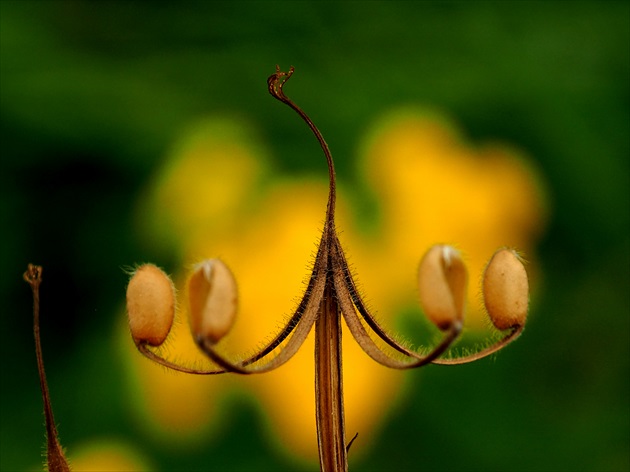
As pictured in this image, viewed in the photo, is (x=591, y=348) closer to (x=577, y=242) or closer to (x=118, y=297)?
(x=577, y=242)

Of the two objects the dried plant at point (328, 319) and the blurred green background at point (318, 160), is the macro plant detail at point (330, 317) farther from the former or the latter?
the blurred green background at point (318, 160)

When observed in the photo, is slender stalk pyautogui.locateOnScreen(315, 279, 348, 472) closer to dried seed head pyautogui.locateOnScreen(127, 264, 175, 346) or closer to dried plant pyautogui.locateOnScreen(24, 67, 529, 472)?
dried plant pyautogui.locateOnScreen(24, 67, 529, 472)

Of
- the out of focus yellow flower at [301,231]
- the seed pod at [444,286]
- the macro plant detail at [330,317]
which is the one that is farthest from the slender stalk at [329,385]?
the out of focus yellow flower at [301,231]

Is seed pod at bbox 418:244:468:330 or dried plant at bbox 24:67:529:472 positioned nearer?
seed pod at bbox 418:244:468:330

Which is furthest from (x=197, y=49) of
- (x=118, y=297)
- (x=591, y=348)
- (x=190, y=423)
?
(x=591, y=348)

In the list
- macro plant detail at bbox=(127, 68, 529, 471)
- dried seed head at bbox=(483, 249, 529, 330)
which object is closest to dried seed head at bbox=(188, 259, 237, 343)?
macro plant detail at bbox=(127, 68, 529, 471)

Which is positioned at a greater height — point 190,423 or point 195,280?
point 195,280

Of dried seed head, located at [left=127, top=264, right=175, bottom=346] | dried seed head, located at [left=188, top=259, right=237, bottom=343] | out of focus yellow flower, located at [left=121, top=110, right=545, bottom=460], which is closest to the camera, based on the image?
dried seed head, located at [left=188, top=259, right=237, bottom=343]
